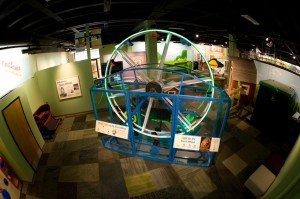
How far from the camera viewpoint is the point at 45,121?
28.0ft

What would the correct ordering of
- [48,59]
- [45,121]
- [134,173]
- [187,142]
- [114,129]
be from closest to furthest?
[187,142] → [114,129] → [134,173] → [45,121] → [48,59]

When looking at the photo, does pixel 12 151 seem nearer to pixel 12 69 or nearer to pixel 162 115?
pixel 12 69

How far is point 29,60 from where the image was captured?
28.0 feet

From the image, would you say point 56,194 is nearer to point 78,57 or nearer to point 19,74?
point 19,74

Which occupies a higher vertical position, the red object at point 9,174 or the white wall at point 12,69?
the white wall at point 12,69

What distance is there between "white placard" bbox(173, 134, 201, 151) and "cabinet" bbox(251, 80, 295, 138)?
4.77 m

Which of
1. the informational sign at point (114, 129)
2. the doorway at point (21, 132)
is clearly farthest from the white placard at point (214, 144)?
the doorway at point (21, 132)

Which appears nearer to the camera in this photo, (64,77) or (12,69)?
(12,69)

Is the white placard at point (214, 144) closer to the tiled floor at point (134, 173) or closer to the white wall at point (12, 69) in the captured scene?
the tiled floor at point (134, 173)

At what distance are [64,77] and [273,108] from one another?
10324mm

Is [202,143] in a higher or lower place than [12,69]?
lower

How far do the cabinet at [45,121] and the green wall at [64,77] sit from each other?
2.01 feet

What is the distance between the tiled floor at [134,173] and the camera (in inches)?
202

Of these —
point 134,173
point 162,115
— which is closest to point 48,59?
point 162,115
